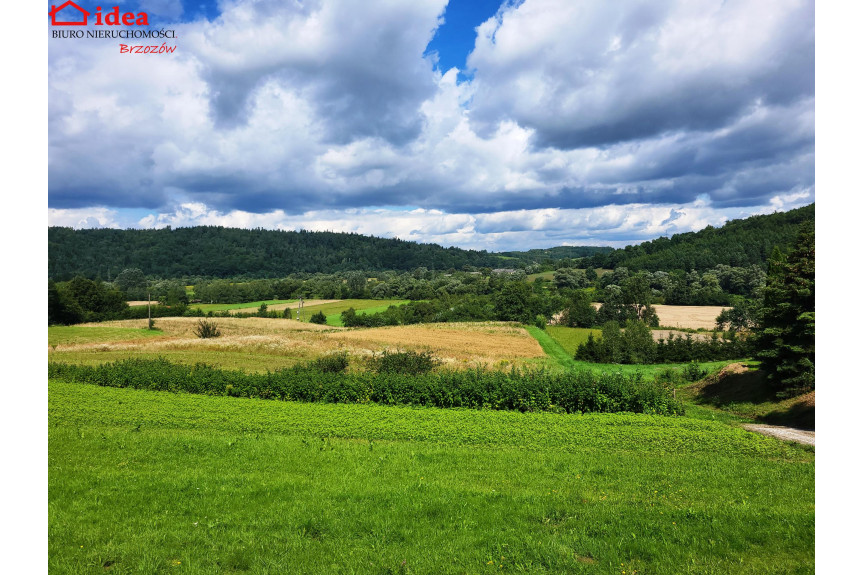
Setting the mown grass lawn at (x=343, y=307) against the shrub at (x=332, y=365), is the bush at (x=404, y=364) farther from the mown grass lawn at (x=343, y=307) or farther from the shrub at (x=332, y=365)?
the mown grass lawn at (x=343, y=307)

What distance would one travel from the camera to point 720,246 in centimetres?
10938

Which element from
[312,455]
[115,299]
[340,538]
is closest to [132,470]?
[312,455]

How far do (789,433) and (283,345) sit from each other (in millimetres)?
43759

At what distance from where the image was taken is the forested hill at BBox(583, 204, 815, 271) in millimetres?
93188

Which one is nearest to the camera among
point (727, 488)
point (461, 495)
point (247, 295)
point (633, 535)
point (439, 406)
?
point (633, 535)

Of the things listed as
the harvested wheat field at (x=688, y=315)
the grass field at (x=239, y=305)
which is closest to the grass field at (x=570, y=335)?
the harvested wheat field at (x=688, y=315)

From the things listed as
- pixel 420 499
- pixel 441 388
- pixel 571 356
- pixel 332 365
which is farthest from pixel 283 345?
pixel 420 499

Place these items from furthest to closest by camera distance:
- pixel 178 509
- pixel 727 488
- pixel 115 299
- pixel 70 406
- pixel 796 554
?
pixel 115 299 → pixel 70 406 → pixel 727 488 → pixel 178 509 → pixel 796 554

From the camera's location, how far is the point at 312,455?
10.5 meters

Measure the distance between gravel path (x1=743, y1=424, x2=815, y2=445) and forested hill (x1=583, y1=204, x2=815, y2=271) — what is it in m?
77.9

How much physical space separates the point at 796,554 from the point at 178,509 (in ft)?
28.1

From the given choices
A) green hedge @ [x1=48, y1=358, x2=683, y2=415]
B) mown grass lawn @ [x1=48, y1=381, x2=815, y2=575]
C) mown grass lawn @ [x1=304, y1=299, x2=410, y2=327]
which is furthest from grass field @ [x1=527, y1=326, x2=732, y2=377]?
mown grass lawn @ [x1=304, y1=299, x2=410, y2=327]
